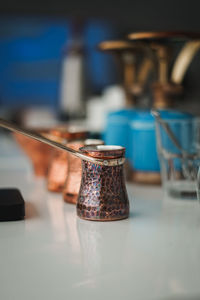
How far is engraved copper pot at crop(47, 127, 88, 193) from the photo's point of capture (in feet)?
2.84

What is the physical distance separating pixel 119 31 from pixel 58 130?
3.13 metres

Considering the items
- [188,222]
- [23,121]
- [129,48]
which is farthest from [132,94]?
[23,121]

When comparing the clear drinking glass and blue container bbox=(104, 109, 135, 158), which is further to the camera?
blue container bbox=(104, 109, 135, 158)

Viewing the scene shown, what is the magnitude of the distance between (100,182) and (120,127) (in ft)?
1.38

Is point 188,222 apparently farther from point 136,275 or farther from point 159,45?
point 159,45

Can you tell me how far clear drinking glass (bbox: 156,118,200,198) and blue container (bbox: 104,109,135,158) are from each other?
178 millimetres

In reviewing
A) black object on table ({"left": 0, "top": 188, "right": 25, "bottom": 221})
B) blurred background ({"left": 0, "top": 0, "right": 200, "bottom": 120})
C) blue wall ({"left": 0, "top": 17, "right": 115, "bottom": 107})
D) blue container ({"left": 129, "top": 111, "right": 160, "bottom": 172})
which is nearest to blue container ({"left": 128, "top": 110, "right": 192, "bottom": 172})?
blue container ({"left": 129, "top": 111, "right": 160, "bottom": 172})

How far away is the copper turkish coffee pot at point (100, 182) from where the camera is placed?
0.67m

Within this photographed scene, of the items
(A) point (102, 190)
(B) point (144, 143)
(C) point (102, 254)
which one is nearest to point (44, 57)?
(B) point (144, 143)

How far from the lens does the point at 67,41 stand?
453 cm

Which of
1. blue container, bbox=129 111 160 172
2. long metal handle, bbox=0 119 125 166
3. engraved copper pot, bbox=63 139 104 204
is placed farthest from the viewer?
blue container, bbox=129 111 160 172

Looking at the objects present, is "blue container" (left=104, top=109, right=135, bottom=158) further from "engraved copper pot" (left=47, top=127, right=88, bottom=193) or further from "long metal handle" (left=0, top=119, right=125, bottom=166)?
"long metal handle" (left=0, top=119, right=125, bottom=166)

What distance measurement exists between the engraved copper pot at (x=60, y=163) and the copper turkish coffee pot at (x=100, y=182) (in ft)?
0.57

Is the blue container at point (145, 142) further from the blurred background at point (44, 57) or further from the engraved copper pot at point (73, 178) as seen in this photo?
the blurred background at point (44, 57)
